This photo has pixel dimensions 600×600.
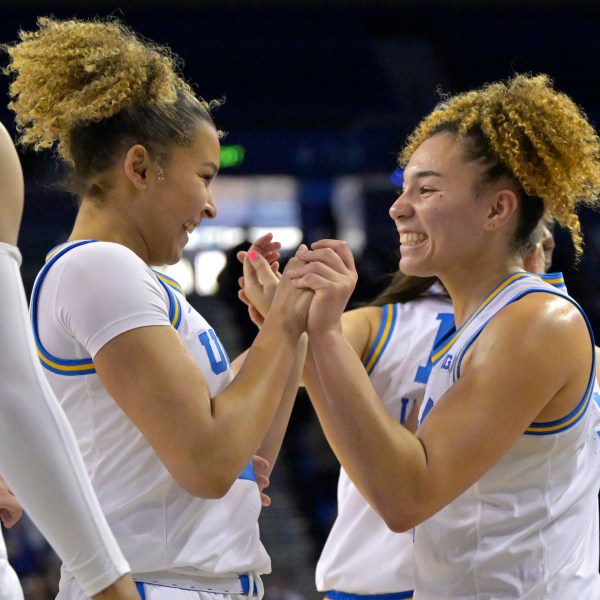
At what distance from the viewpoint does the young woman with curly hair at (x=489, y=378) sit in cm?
214

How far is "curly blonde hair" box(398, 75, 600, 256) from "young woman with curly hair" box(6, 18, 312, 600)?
0.62 metres

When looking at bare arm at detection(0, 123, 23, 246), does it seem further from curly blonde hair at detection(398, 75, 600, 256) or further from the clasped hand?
curly blonde hair at detection(398, 75, 600, 256)

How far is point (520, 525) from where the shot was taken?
7.40ft

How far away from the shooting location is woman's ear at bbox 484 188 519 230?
8.07ft

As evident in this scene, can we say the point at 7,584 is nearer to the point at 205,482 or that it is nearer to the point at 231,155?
the point at 205,482

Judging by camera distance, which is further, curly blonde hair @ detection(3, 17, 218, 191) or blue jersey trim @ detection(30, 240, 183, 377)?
curly blonde hair @ detection(3, 17, 218, 191)

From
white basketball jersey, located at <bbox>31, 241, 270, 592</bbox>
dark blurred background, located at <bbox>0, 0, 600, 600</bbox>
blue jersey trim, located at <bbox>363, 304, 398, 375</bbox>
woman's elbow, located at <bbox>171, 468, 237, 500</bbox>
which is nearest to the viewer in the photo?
woman's elbow, located at <bbox>171, 468, 237, 500</bbox>

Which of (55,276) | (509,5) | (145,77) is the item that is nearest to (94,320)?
(55,276)

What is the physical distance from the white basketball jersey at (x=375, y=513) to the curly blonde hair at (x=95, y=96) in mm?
1035

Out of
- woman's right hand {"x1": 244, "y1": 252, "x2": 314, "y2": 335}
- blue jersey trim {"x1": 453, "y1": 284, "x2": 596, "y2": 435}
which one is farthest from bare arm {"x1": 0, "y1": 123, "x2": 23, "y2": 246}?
blue jersey trim {"x1": 453, "y1": 284, "x2": 596, "y2": 435}

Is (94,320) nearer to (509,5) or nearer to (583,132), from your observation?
(583,132)

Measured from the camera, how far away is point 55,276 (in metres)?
1.93

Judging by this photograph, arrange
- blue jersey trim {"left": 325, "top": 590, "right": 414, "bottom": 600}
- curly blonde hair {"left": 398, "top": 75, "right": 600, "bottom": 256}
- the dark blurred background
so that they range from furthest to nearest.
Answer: the dark blurred background < blue jersey trim {"left": 325, "top": 590, "right": 414, "bottom": 600} < curly blonde hair {"left": 398, "top": 75, "right": 600, "bottom": 256}

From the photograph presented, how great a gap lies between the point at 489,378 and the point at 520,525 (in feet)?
1.15
